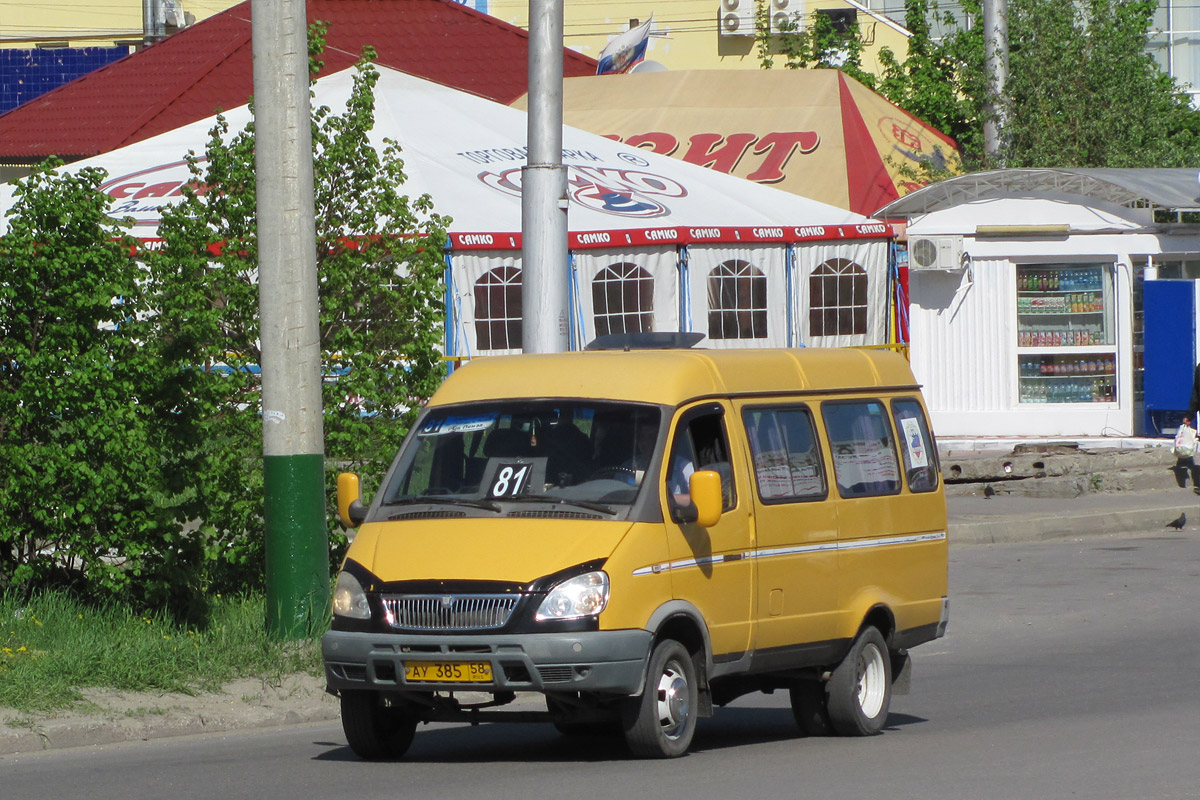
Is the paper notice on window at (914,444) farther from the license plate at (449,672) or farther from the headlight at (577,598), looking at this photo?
the license plate at (449,672)

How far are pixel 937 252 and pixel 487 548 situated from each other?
17.6m

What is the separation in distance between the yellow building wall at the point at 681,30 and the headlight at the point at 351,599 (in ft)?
158

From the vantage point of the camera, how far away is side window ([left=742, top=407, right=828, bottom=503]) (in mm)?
8758

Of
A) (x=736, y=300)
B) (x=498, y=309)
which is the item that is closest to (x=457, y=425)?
(x=498, y=309)

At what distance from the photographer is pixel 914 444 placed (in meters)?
9.90

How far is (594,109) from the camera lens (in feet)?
108

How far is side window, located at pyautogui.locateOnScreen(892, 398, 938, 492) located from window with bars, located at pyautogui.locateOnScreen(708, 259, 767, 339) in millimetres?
12847

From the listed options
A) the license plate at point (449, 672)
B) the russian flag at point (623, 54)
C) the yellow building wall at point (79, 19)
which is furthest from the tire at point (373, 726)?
the yellow building wall at point (79, 19)

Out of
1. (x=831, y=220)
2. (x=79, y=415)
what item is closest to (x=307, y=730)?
(x=79, y=415)

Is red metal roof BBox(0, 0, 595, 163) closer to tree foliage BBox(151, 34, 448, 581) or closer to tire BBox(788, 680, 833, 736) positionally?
tree foliage BBox(151, 34, 448, 581)

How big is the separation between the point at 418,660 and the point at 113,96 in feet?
106

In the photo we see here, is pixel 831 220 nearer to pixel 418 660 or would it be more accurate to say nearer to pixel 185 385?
pixel 185 385

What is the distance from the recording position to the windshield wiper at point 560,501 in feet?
26.4

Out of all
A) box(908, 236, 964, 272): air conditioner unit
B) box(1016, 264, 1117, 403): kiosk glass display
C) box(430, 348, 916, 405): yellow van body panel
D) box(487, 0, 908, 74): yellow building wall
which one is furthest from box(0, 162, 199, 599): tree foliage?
box(487, 0, 908, 74): yellow building wall
